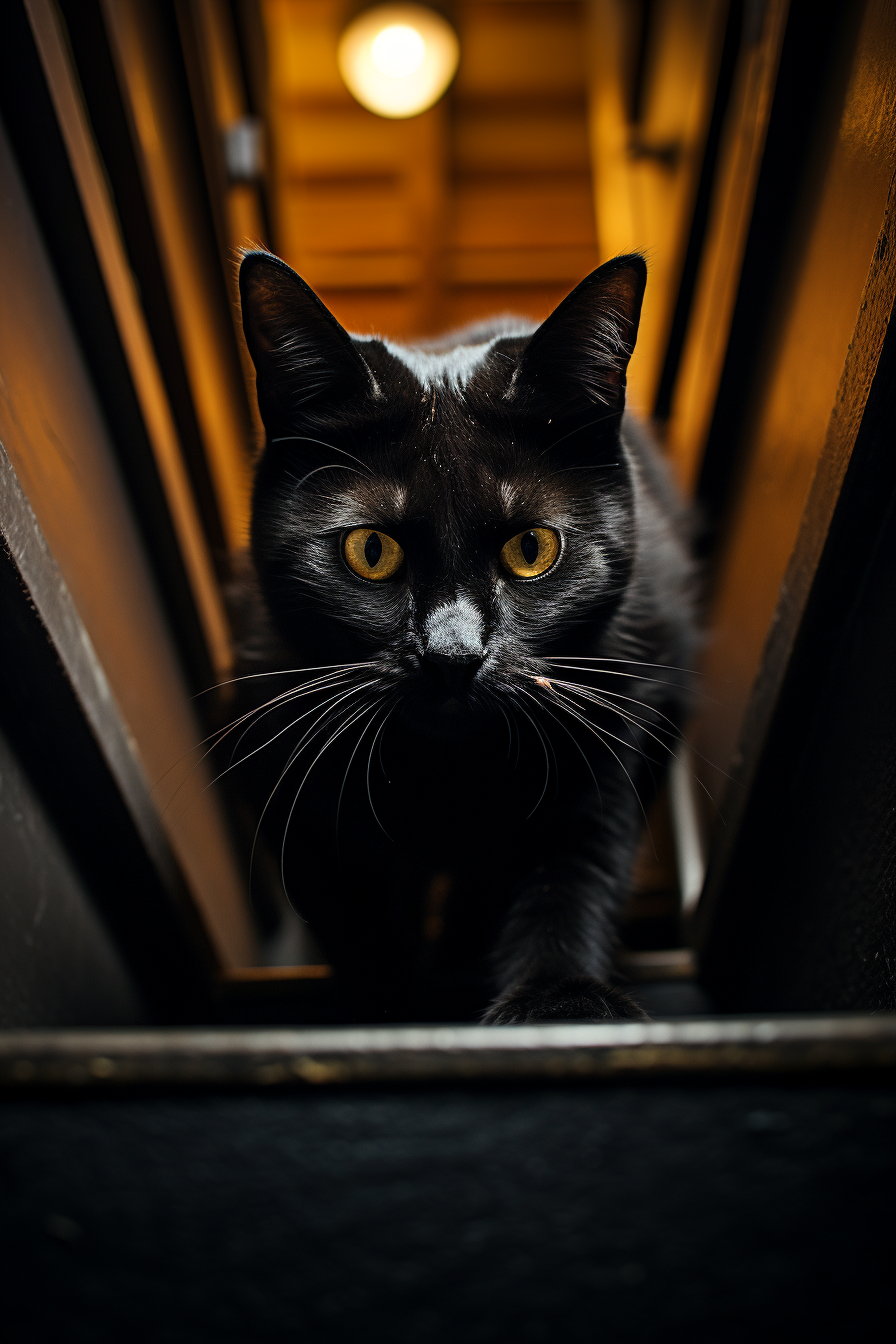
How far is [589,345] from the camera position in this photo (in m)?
0.92

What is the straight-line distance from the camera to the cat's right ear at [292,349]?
872 millimetres

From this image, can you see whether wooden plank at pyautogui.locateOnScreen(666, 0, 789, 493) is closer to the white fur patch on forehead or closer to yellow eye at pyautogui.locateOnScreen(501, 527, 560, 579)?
the white fur patch on forehead

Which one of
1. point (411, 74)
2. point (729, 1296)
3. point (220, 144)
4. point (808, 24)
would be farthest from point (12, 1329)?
point (411, 74)

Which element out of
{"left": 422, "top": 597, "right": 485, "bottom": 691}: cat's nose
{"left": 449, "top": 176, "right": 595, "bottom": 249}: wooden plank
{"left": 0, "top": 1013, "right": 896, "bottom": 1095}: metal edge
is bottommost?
{"left": 0, "top": 1013, "right": 896, "bottom": 1095}: metal edge

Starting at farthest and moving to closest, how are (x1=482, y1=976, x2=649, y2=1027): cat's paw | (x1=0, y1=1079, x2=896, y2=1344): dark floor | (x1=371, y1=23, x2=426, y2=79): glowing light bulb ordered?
(x1=371, y1=23, x2=426, y2=79): glowing light bulb
(x1=482, y1=976, x2=649, y2=1027): cat's paw
(x1=0, y1=1079, x2=896, y2=1344): dark floor

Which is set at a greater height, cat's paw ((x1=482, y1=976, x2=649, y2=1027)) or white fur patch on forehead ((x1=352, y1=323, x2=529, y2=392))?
white fur patch on forehead ((x1=352, y1=323, x2=529, y2=392))

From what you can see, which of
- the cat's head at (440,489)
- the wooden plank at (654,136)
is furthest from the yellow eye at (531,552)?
the wooden plank at (654,136)

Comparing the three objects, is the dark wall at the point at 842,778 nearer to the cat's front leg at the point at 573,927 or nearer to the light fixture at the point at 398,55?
the cat's front leg at the point at 573,927

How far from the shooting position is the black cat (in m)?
0.86

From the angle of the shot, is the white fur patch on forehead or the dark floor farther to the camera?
the white fur patch on forehead

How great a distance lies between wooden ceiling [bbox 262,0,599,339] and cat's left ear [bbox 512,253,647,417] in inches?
73.0

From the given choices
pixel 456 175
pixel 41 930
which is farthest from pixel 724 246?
pixel 456 175

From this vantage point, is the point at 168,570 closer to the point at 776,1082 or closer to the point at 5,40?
the point at 5,40

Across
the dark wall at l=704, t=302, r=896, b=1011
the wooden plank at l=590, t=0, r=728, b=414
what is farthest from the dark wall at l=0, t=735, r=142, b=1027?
the wooden plank at l=590, t=0, r=728, b=414
